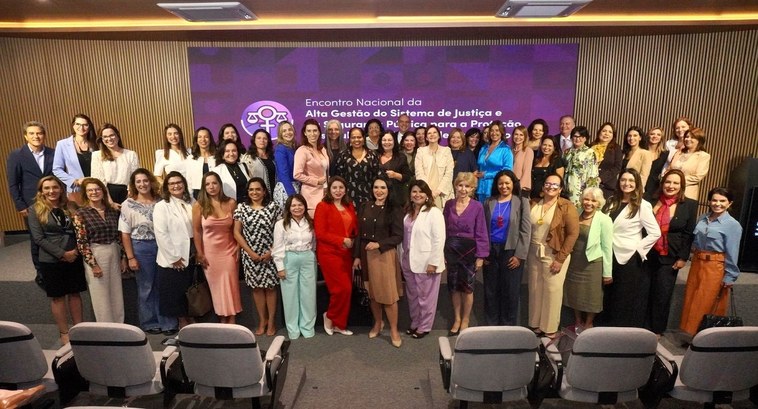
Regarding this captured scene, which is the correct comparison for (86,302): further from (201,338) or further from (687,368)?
(687,368)

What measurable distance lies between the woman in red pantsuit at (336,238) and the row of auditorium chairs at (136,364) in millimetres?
1284

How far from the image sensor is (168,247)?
12.6 feet

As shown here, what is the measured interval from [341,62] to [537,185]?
3755mm

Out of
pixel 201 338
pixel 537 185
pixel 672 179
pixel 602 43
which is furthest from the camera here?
pixel 602 43

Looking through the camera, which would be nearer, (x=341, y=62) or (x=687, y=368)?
(x=687, y=368)

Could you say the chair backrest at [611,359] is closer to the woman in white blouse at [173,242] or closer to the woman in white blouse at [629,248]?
the woman in white blouse at [629,248]

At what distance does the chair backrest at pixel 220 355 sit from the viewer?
8.11 ft

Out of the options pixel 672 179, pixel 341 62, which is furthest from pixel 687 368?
pixel 341 62

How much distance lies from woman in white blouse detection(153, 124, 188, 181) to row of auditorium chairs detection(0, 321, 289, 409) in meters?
2.23

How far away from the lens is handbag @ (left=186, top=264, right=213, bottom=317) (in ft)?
13.0

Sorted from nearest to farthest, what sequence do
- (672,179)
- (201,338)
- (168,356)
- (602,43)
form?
(201,338) < (168,356) < (672,179) < (602,43)

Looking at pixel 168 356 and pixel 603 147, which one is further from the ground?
pixel 603 147

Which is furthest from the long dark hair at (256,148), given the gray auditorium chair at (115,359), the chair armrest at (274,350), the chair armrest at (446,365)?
the chair armrest at (446,365)

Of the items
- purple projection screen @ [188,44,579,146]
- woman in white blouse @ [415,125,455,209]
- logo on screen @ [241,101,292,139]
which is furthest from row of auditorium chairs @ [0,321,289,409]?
purple projection screen @ [188,44,579,146]
